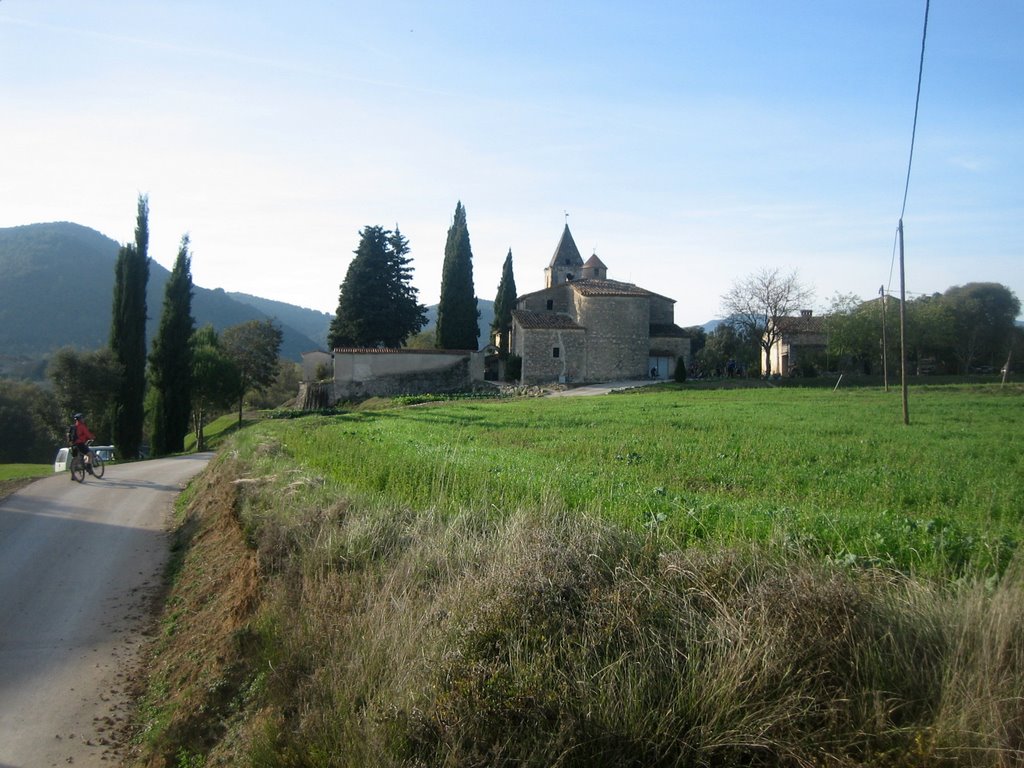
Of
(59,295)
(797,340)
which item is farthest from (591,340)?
(59,295)

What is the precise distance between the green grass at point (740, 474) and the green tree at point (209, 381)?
23390 millimetres

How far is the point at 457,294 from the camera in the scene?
2062 inches

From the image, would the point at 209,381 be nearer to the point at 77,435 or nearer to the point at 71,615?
the point at 77,435

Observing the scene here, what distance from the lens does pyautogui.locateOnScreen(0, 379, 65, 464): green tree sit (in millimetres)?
47250

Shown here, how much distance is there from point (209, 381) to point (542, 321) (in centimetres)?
2104

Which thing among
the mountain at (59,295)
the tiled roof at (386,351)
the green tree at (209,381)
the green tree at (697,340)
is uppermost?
the mountain at (59,295)

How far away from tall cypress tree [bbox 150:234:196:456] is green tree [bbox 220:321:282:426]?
1289 centimetres

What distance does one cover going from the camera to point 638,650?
→ 4.20m

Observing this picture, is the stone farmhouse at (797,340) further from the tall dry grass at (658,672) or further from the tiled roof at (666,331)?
the tall dry grass at (658,672)

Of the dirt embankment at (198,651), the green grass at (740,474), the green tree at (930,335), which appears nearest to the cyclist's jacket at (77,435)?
the green grass at (740,474)

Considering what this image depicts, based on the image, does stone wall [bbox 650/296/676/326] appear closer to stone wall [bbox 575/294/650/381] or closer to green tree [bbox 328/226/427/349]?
stone wall [bbox 575/294/650/381]

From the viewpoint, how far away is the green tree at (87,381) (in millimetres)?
33812

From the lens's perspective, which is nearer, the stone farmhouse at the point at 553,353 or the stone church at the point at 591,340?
the stone farmhouse at the point at 553,353

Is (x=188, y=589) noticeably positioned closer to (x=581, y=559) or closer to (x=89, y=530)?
(x=89, y=530)
